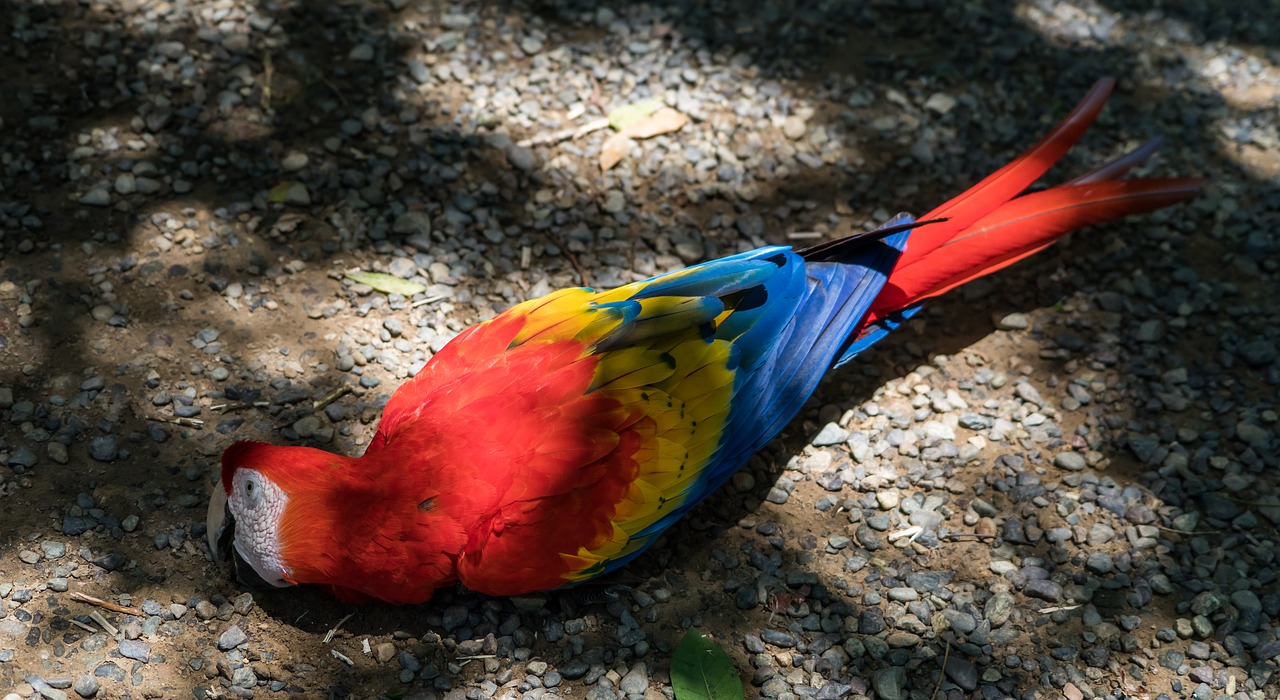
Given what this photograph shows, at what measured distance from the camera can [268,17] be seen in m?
4.47

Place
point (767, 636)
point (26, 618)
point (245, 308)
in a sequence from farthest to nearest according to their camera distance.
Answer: point (245, 308)
point (767, 636)
point (26, 618)

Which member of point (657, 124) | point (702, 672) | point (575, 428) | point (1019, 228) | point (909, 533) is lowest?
point (702, 672)

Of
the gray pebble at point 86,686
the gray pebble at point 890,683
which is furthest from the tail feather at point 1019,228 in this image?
the gray pebble at point 86,686

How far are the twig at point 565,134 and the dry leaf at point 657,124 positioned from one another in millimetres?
112

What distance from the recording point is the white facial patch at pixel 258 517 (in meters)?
2.68

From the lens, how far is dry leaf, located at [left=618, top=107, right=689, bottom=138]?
171 inches

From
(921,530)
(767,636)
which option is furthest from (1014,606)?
(767,636)

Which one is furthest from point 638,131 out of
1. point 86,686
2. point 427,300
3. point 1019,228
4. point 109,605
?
point 86,686

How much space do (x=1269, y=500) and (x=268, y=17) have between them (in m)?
4.49

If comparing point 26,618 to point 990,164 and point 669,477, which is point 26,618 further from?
point 990,164

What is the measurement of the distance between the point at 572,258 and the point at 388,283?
2.40 ft

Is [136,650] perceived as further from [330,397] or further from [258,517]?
[330,397]

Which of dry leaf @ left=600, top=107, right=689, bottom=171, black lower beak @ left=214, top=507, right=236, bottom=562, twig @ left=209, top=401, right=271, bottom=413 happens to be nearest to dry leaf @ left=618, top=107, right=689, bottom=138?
dry leaf @ left=600, top=107, right=689, bottom=171

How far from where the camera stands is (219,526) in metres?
2.85
